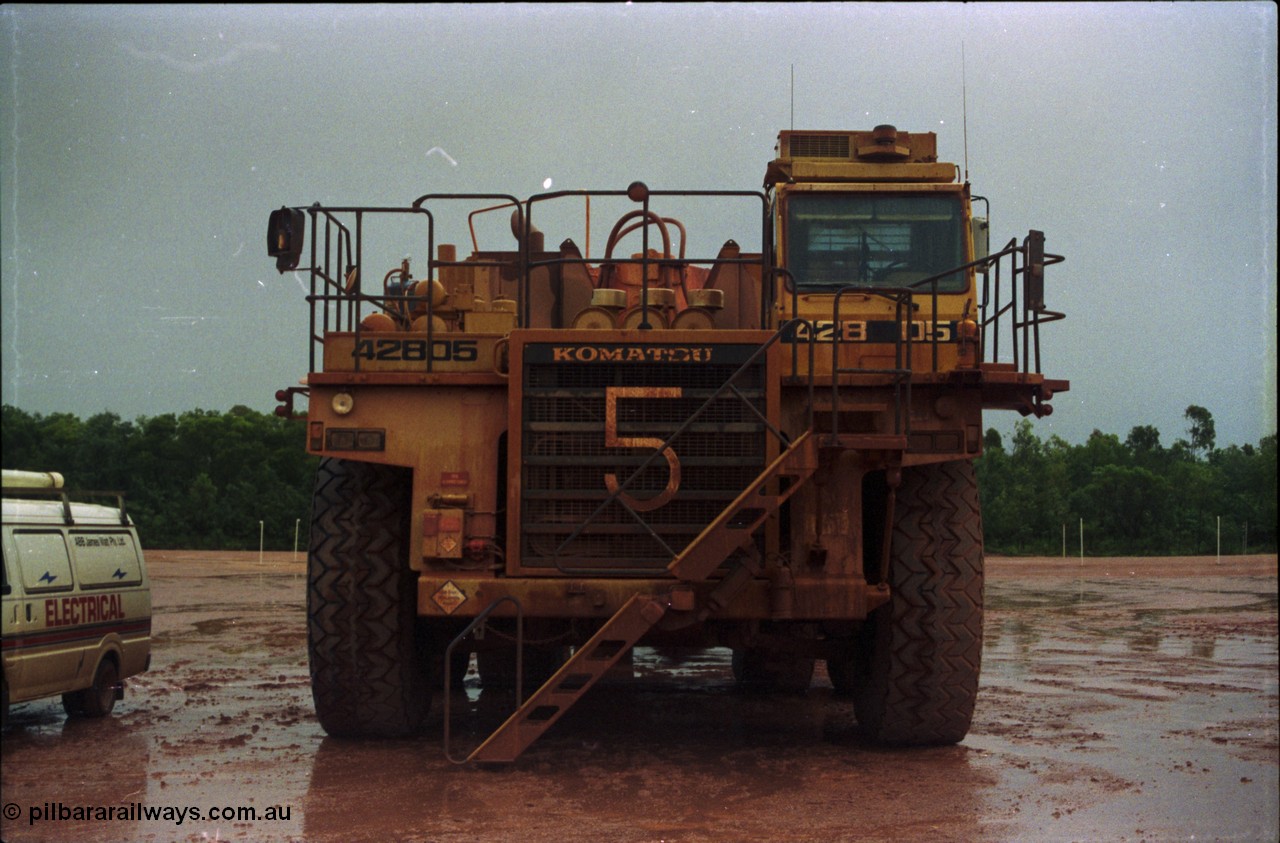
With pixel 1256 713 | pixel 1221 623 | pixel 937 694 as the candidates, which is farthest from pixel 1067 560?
pixel 937 694

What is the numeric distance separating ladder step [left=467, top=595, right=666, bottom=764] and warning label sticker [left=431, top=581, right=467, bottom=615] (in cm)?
75

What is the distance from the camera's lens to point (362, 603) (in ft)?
30.7

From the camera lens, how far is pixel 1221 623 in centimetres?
2150

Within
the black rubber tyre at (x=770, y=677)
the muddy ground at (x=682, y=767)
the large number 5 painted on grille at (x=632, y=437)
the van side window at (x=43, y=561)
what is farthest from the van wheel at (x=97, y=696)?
the black rubber tyre at (x=770, y=677)

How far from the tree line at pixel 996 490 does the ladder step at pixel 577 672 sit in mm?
39010

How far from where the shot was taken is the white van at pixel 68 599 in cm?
1026

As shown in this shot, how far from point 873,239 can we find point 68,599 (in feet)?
22.4

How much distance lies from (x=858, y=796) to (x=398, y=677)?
3174 millimetres

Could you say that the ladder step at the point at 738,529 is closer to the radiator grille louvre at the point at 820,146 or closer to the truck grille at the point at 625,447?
the truck grille at the point at 625,447

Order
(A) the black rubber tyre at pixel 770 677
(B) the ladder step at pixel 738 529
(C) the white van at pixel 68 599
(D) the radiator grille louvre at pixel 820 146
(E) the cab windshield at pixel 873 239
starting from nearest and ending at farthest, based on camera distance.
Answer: (B) the ladder step at pixel 738 529, (C) the white van at pixel 68 599, (E) the cab windshield at pixel 873 239, (D) the radiator grille louvre at pixel 820 146, (A) the black rubber tyre at pixel 770 677

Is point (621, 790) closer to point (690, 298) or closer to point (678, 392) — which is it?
point (678, 392)

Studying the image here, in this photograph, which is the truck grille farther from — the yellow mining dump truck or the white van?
the white van

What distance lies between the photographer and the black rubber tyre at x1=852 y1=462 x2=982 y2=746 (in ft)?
30.4

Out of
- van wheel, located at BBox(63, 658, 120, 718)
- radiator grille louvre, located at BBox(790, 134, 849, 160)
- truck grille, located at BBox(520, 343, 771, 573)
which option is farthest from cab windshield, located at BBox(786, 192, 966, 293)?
van wheel, located at BBox(63, 658, 120, 718)
